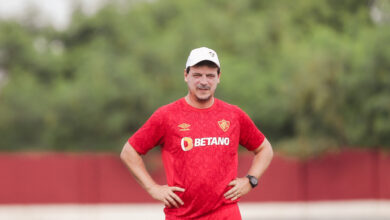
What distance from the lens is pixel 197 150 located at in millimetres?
4805

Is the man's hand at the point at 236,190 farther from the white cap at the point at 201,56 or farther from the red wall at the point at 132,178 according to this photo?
the red wall at the point at 132,178

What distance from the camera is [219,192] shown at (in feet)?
15.8

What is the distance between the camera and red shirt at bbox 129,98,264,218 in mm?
4805

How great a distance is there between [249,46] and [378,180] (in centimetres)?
1018

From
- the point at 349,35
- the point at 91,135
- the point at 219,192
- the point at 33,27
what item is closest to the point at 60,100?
the point at 91,135

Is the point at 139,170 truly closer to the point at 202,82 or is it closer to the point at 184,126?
the point at 184,126

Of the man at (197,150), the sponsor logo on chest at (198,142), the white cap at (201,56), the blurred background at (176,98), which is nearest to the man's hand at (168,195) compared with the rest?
the man at (197,150)

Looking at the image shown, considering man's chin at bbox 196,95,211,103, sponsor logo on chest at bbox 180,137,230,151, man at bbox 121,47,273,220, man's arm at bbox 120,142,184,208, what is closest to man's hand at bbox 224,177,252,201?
man at bbox 121,47,273,220

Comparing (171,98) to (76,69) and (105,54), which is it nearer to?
(105,54)

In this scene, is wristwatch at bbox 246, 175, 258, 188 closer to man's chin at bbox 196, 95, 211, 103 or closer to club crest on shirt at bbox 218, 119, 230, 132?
club crest on shirt at bbox 218, 119, 230, 132

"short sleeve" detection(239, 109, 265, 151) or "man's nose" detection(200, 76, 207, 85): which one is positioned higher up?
"man's nose" detection(200, 76, 207, 85)

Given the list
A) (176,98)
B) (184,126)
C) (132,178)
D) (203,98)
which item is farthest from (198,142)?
(176,98)

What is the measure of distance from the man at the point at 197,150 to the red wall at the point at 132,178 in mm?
17637

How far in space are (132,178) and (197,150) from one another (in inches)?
713
